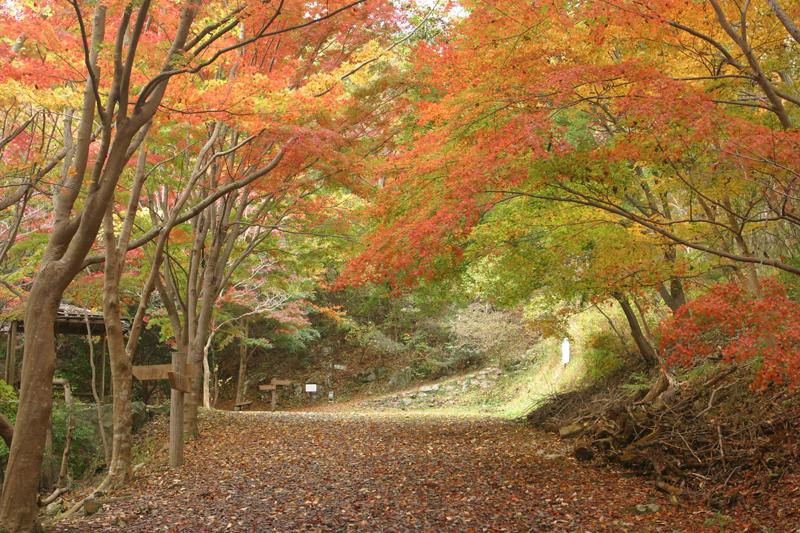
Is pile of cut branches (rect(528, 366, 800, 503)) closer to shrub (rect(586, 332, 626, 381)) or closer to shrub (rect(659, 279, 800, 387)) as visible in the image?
shrub (rect(659, 279, 800, 387))

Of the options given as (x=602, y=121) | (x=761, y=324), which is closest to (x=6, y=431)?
(x=761, y=324)

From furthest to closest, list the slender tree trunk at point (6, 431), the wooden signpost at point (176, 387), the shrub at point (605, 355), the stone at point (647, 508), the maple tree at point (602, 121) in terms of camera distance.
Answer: the shrub at point (605, 355) → the wooden signpost at point (176, 387) → the stone at point (647, 508) → the maple tree at point (602, 121) → the slender tree trunk at point (6, 431)

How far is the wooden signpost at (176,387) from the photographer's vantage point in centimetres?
802

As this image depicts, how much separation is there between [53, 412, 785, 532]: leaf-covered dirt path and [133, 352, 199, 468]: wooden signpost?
280 mm

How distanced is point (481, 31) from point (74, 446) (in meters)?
10.3

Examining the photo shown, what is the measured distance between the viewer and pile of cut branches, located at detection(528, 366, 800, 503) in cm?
620

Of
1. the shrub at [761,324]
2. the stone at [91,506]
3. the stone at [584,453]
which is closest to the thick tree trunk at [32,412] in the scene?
the stone at [91,506]

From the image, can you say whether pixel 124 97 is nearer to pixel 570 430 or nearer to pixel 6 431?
pixel 6 431

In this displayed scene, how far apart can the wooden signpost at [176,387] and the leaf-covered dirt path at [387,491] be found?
0.28 metres

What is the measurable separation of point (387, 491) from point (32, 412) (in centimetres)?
335

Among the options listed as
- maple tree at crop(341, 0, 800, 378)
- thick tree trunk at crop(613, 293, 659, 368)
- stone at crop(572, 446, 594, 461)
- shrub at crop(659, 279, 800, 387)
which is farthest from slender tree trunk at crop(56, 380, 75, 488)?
thick tree trunk at crop(613, 293, 659, 368)

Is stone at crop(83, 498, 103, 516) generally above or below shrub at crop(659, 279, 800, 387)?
below

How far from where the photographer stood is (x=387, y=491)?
6688mm

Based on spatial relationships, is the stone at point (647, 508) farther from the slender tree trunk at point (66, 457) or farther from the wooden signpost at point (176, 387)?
the slender tree trunk at point (66, 457)
